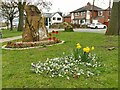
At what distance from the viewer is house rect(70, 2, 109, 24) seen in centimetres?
6196

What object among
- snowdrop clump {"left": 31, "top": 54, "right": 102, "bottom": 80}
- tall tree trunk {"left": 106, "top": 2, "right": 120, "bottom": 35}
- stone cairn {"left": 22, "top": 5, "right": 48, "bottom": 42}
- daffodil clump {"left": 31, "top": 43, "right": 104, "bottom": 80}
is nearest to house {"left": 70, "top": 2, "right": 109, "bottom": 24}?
tall tree trunk {"left": 106, "top": 2, "right": 120, "bottom": 35}

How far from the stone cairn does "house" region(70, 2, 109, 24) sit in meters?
47.9

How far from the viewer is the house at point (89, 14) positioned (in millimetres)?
61963

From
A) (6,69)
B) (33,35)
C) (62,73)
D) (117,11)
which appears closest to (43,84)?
(62,73)

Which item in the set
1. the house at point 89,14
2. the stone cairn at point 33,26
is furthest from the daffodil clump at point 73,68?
the house at point 89,14

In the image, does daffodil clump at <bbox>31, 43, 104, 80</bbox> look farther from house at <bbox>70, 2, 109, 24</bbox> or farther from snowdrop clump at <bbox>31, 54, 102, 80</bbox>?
house at <bbox>70, 2, 109, 24</bbox>

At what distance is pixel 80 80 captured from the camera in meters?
5.25

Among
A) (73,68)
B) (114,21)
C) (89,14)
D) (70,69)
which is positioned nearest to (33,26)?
(114,21)

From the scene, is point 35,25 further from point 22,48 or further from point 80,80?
point 80,80

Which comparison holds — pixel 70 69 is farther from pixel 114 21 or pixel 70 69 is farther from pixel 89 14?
pixel 89 14

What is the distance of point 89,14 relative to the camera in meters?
63.9

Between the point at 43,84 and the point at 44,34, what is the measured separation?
318 inches

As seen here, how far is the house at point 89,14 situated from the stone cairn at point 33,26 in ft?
157

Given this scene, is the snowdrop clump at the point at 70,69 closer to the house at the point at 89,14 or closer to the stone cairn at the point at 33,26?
the stone cairn at the point at 33,26
